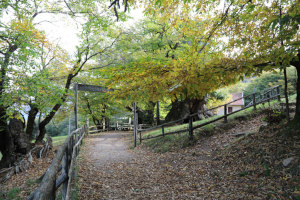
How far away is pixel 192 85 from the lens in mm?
4344

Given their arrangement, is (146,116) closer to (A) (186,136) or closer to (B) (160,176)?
(A) (186,136)

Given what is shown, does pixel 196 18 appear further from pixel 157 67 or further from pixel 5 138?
pixel 5 138

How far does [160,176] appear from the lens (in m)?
6.13

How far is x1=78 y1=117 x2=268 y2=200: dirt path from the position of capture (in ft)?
15.6

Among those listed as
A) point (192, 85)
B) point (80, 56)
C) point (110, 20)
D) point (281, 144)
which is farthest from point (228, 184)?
point (80, 56)

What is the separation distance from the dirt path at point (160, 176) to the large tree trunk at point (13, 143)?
18.9 ft

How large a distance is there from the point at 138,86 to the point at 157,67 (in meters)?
0.76

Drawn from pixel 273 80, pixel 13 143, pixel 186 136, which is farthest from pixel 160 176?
pixel 273 80

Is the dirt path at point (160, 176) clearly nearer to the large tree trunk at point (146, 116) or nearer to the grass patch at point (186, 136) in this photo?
the grass patch at point (186, 136)

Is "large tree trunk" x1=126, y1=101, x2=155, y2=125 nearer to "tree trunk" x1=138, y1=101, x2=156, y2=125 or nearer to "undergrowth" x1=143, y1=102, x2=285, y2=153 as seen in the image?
"tree trunk" x1=138, y1=101, x2=156, y2=125

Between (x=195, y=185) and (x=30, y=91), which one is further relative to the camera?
(x=30, y=91)

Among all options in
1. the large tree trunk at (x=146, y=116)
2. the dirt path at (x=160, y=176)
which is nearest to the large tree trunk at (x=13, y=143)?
the dirt path at (x=160, y=176)

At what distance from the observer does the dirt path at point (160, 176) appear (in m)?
4.76

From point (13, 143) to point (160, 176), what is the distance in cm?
981
